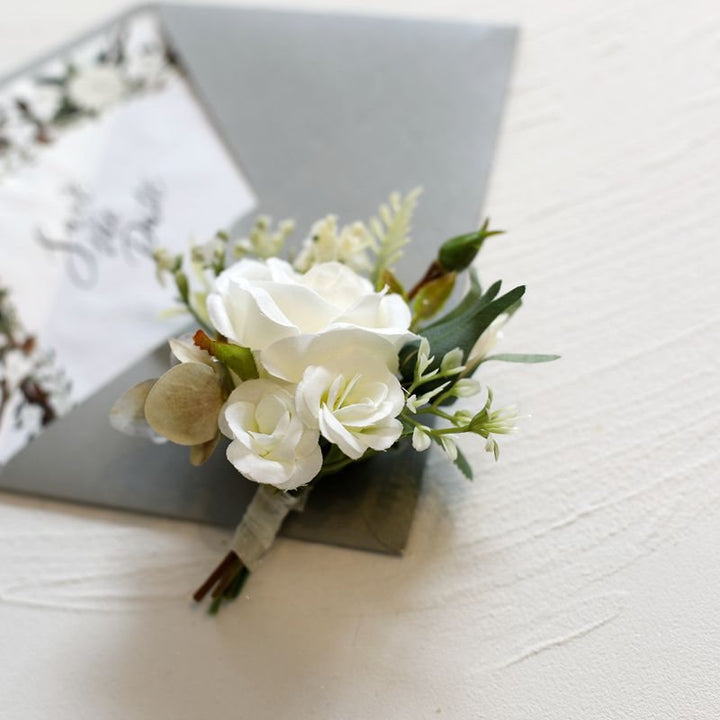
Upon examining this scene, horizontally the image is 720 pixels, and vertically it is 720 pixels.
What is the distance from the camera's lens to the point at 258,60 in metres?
0.84

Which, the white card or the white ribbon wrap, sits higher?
the white card

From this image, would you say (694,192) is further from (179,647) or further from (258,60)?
(179,647)

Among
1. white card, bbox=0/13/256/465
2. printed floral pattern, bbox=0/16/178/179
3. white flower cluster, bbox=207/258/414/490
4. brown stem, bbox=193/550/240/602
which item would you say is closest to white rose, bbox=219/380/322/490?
white flower cluster, bbox=207/258/414/490

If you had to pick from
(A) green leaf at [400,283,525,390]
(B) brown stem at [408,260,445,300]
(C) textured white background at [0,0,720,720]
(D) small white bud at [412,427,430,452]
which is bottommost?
(C) textured white background at [0,0,720,720]

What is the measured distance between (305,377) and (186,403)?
3.1 inches

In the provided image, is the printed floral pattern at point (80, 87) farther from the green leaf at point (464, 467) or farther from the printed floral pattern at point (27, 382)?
the green leaf at point (464, 467)

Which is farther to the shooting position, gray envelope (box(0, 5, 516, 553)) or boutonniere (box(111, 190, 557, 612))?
gray envelope (box(0, 5, 516, 553))

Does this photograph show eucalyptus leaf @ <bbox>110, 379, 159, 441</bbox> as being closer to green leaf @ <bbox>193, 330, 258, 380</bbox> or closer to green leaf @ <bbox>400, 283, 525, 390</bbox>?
green leaf @ <bbox>193, 330, 258, 380</bbox>

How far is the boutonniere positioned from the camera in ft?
1.50

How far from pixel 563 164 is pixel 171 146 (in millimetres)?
361

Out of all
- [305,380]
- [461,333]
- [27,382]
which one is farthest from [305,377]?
[27,382]

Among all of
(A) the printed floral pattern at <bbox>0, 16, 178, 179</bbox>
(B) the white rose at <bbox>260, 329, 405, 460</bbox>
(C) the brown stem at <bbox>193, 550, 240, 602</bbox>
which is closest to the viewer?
(B) the white rose at <bbox>260, 329, 405, 460</bbox>

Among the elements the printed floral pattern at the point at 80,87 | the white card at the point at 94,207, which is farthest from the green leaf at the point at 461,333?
the printed floral pattern at the point at 80,87

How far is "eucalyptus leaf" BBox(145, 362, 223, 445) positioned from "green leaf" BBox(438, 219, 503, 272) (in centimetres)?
17
